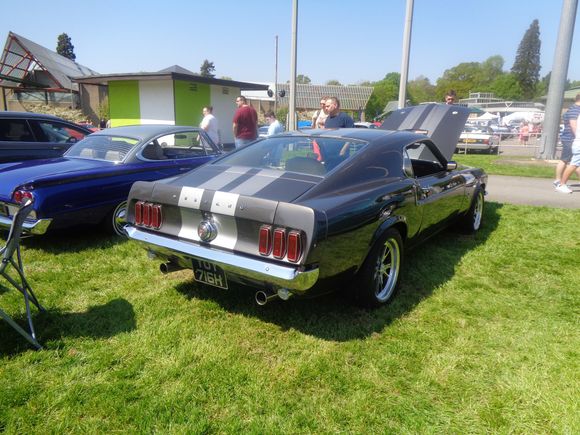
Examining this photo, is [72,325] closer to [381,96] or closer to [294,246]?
[294,246]

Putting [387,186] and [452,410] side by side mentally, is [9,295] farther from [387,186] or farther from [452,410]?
[452,410]

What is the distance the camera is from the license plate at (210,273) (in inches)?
118

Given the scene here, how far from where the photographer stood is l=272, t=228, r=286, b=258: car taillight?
269cm

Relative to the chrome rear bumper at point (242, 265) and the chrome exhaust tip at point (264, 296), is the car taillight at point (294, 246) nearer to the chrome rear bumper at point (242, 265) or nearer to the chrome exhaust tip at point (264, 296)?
the chrome rear bumper at point (242, 265)

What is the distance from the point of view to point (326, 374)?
8.64ft

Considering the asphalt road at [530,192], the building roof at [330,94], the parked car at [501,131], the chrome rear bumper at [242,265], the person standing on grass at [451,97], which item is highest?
the building roof at [330,94]

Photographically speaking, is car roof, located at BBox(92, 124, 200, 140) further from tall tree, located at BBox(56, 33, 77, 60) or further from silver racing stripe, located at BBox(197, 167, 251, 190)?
tall tree, located at BBox(56, 33, 77, 60)

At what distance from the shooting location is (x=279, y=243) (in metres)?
2.69

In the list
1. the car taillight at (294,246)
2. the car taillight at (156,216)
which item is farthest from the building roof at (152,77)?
the car taillight at (294,246)

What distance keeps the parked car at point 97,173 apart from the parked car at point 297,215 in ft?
4.76

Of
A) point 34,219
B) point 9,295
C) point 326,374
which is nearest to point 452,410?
point 326,374

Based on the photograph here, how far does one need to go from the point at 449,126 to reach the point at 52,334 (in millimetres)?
6174

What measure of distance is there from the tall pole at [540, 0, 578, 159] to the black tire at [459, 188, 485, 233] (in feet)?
33.4

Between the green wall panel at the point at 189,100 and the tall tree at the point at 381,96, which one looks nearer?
the green wall panel at the point at 189,100
